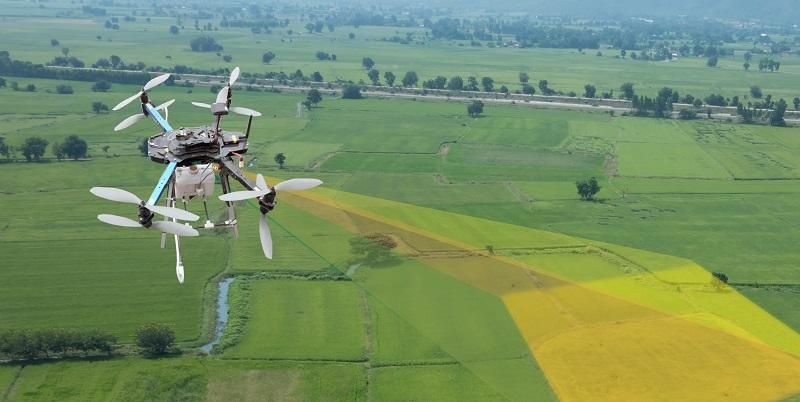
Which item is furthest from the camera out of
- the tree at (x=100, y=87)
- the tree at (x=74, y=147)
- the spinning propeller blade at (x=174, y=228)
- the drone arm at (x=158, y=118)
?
the tree at (x=100, y=87)

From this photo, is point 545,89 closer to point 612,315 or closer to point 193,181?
point 612,315

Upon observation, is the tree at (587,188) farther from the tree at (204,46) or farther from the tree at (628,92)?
the tree at (204,46)

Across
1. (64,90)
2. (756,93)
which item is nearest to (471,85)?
(756,93)

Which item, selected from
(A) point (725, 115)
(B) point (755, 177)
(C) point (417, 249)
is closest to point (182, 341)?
(C) point (417, 249)

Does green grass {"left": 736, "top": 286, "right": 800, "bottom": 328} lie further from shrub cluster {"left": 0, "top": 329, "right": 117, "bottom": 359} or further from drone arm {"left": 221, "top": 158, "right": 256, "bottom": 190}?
shrub cluster {"left": 0, "top": 329, "right": 117, "bottom": 359}

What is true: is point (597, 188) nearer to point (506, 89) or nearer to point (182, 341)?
point (182, 341)

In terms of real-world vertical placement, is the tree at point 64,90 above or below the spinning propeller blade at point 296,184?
below

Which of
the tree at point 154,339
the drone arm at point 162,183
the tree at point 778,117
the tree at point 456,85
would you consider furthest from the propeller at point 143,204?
the tree at point 456,85
